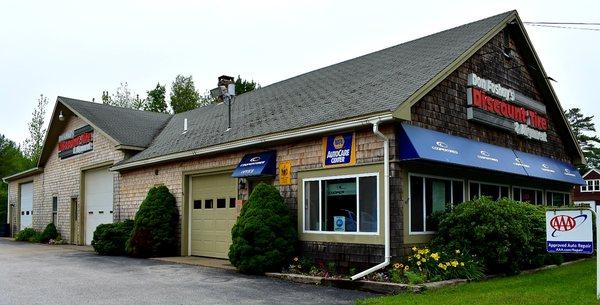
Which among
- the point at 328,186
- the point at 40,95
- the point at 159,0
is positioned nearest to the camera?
the point at 328,186

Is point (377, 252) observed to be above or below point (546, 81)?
below

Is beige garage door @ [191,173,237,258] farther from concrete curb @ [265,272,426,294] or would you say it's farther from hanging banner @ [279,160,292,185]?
concrete curb @ [265,272,426,294]

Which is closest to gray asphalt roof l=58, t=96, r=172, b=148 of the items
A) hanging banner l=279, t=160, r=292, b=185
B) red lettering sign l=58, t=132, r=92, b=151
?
red lettering sign l=58, t=132, r=92, b=151

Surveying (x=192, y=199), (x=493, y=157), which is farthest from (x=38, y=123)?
(x=493, y=157)

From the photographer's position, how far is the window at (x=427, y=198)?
1237 cm

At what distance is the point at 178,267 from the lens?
14.7 m

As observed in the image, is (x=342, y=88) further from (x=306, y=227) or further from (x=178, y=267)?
(x=178, y=267)

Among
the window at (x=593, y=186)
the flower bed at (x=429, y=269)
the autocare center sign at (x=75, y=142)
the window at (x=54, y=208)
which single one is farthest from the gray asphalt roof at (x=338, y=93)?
the window at (x=593, y=186)

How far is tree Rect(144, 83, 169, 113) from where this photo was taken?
59.3m

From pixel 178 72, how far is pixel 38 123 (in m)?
14.5

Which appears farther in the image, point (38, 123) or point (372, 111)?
point (38, 123)

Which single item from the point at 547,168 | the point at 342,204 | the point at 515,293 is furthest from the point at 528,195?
the point at 515,293

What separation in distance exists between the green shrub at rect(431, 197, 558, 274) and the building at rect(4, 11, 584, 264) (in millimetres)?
573

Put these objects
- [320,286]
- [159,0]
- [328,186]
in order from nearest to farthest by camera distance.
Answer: [320,286]
[328,186]
[159,0]
